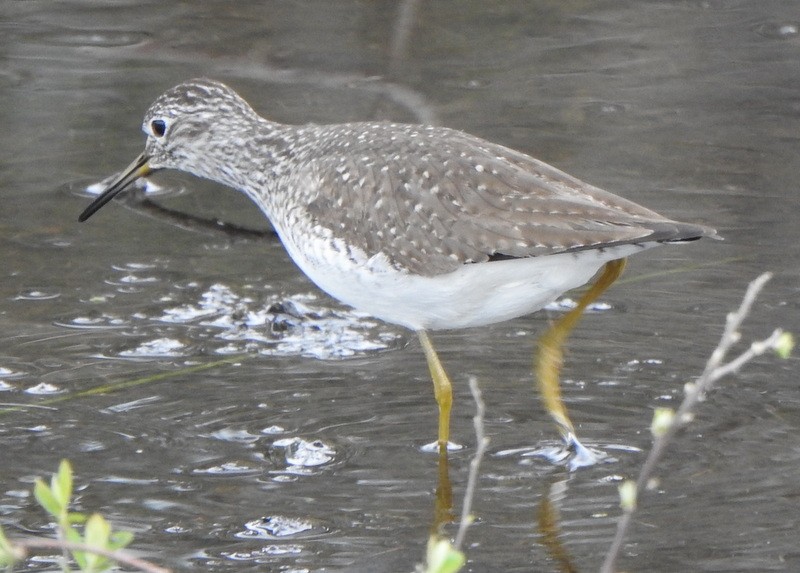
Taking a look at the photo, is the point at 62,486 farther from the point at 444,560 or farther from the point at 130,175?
the point at 130,175

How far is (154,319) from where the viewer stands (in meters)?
6.44

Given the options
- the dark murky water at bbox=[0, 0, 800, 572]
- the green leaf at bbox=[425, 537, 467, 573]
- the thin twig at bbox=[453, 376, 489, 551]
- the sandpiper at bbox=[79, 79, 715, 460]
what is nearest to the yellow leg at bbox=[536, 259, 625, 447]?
the sandpiper at bbox=[79, 79, 715, 460]

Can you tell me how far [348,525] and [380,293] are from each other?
933 millimetres

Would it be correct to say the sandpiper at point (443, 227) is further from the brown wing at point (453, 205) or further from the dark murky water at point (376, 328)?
the dark murky water at point (376, 328)

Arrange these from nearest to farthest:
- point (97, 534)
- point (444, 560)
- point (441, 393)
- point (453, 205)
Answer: point (444, 560), point (97, 534), point (453, 205), point (441, 393)

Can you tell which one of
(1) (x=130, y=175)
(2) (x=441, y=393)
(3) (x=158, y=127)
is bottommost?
(2) (x=441, y=393)

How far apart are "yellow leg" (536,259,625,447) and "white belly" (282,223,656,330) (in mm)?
422

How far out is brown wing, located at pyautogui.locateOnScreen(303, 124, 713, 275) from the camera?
464cm

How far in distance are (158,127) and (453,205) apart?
2.06 meters

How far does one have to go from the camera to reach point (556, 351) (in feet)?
17.6

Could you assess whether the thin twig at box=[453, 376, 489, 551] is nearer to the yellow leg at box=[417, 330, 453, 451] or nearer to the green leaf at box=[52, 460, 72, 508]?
the green leaf at box=[52, 460, 72, 508]

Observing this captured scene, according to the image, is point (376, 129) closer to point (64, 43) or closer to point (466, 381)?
point (466, 381)

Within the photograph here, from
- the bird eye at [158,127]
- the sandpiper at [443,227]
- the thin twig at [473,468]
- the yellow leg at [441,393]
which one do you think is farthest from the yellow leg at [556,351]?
the bird eye at [158,127]

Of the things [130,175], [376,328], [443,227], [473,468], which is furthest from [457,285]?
[130,175]
